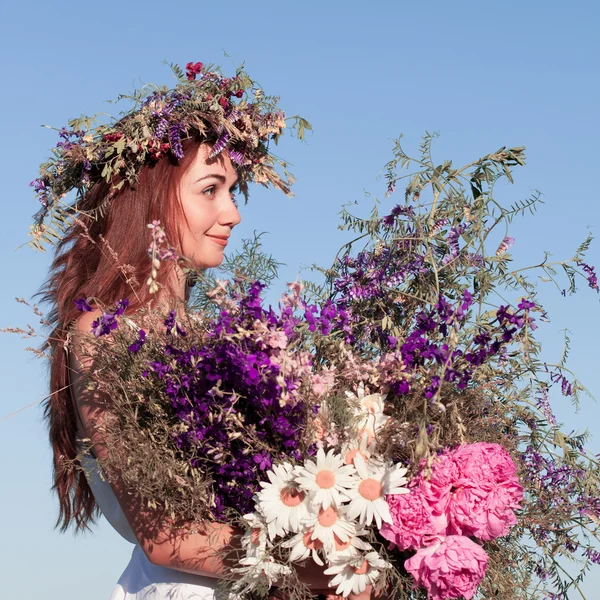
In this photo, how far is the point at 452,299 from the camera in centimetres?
303

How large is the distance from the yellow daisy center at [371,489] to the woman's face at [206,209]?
4.79ft

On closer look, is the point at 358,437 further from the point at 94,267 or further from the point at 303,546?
the point at 94,267

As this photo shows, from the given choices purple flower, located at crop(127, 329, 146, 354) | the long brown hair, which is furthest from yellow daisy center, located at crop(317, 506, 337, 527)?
the long brown hair

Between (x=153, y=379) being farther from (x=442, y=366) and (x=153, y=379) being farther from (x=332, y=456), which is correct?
(x=442, y=366)

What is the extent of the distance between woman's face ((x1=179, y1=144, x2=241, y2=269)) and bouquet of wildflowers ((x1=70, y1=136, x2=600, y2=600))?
0.80 meters

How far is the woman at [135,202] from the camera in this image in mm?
3525

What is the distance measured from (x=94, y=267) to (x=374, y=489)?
5.79ft

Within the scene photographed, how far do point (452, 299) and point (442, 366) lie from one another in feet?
1.85

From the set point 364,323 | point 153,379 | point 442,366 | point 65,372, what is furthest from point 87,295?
point 442,366

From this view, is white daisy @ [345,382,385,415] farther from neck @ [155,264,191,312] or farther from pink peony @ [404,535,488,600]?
neck @ [155,264,191,312]

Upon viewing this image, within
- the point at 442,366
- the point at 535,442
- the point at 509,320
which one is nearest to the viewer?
the point at 442,366

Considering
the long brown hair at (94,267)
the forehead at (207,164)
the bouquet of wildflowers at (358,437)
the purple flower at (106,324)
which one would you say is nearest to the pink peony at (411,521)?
the bouquet of wildflowers at (358,437)

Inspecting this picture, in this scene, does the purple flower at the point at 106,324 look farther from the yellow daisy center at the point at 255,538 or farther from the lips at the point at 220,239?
the lips at the point at 220,239

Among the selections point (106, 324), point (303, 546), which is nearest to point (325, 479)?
point (303, 546)
